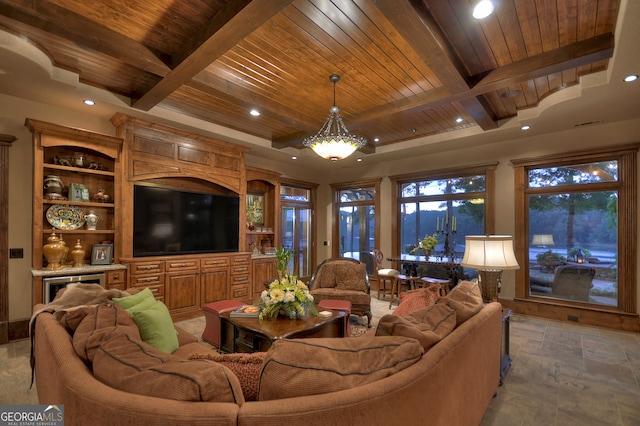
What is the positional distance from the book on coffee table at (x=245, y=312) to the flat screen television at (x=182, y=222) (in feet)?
6.70

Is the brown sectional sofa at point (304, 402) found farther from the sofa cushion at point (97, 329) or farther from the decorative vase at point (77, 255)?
the decorative vase at point (77, 255)

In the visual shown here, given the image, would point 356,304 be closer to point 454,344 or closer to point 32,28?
point 454,344

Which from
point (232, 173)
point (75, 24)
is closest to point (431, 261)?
point (232, 173)

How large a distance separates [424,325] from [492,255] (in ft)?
4.77

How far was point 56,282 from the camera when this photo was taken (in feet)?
11.3

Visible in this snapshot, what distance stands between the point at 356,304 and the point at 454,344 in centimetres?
284

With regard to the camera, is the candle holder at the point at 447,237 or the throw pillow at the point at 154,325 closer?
the throw pillow at the point at 154,325

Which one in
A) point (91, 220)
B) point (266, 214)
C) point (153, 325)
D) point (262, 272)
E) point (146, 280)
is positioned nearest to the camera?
point (153, 325)

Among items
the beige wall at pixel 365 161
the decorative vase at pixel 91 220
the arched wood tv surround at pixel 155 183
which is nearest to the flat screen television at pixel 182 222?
the arched wood tv surround at pixel 155 183

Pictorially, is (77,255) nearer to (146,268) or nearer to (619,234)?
(146,268)

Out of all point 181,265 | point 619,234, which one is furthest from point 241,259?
point 619,234

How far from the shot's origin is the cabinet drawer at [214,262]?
4805 mm

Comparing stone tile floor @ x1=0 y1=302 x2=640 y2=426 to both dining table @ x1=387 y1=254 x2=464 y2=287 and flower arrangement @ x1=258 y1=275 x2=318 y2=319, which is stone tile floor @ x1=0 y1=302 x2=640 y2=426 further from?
flower arrangement @ x1=258 y1=275 x2=318 y2=319

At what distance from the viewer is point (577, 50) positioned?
2.76 metres
